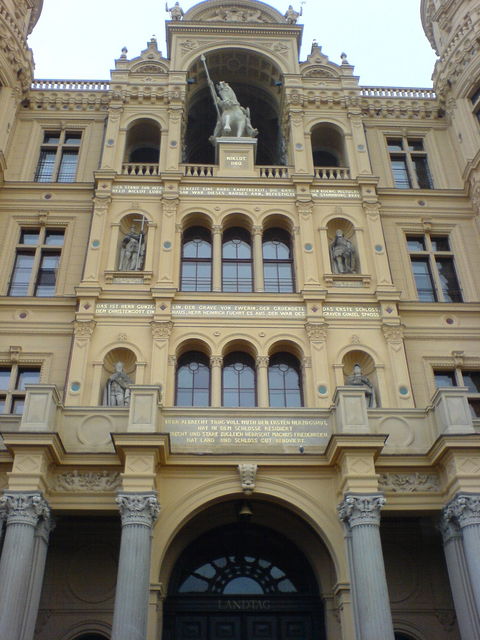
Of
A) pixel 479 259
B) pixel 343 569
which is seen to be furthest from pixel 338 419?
pixel 479 259

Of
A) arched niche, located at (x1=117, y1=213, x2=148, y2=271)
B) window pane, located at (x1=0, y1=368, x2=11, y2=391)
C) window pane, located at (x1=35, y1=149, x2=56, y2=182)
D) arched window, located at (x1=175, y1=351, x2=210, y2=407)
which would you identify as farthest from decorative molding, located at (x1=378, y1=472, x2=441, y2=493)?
window pane, located at (x1=35, y1=149, x2=56, y2=182)

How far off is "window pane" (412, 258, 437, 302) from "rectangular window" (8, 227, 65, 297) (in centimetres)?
1267

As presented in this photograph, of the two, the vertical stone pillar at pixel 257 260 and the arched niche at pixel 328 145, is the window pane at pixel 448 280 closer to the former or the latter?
the arched niche at pixel 328 145

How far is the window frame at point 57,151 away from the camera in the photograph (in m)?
26.9

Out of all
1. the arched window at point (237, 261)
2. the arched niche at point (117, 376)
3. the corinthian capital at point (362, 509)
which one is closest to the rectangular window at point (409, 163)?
the arched window at point (237, 261)

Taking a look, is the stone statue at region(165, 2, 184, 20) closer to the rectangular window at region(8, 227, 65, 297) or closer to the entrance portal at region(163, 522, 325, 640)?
the rectangular window at region(8, 227, 65, 297)

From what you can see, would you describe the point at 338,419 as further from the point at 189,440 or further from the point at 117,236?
the point at 117,236

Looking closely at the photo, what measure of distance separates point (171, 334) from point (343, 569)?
28.9 ft

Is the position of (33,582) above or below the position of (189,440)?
below

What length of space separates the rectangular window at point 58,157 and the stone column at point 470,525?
61.1ft

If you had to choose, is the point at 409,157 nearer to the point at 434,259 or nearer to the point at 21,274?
the point at 434,259

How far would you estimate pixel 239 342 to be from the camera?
21.6m

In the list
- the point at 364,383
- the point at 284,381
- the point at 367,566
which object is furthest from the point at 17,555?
the point at 364,383

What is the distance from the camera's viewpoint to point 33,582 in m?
15.1
